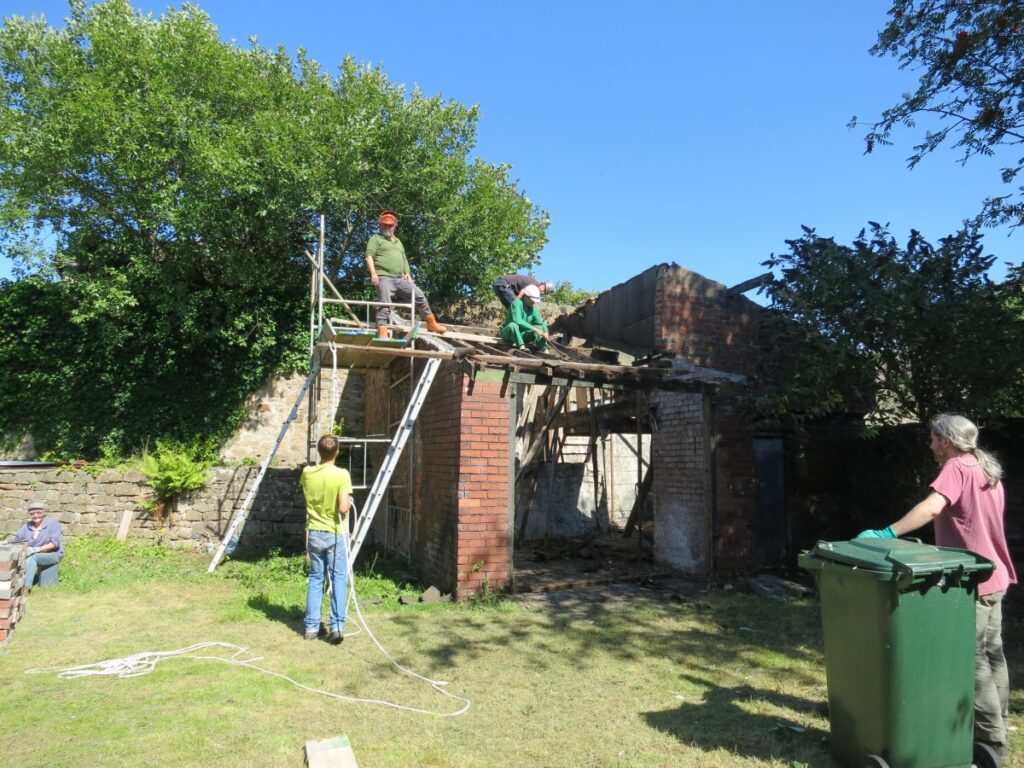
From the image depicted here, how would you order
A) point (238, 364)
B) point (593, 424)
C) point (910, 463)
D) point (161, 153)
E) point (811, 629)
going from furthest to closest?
point (238, 364) < point (161, 153) < point (593, 424) < point (910, 463) < point (811, 629)

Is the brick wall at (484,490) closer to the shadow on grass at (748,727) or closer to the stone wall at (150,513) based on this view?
the shadow on grass at (748,727)

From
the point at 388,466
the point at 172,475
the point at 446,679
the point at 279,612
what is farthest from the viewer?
the point at 172,475

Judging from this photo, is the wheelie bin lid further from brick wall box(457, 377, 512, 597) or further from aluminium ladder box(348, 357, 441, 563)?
aluminium ladder box(348, 357, 441, 563)

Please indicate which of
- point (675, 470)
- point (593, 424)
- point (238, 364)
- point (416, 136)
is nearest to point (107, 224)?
point (238, 364)

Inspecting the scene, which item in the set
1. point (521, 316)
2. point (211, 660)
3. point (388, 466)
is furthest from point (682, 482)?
point (211, 660)

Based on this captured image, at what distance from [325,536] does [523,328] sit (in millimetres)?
3741

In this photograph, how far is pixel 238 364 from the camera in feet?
48.6

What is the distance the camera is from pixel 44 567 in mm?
8070

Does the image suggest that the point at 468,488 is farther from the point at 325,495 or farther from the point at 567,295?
the point at 567,295

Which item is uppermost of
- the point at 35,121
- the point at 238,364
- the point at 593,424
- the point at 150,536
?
the point at 35,121

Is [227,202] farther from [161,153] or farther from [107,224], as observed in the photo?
[107,224]

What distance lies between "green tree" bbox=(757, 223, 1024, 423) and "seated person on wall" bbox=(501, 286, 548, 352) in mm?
2836

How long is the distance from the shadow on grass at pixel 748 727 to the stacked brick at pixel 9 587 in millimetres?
5576

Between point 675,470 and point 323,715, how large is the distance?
6103 millimetres
